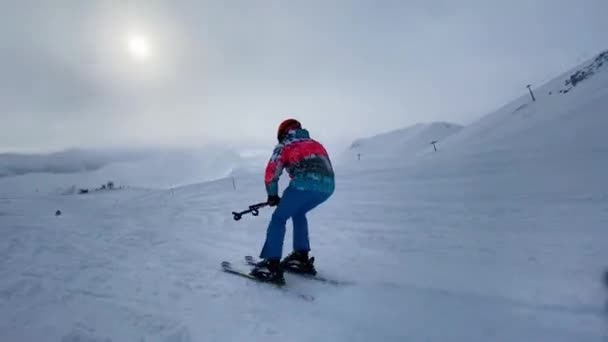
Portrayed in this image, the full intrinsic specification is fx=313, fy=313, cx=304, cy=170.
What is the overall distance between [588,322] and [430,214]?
16.9 ft

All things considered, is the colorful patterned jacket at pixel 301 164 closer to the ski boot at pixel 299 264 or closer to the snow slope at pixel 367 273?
the ski boot at pixel 299 264

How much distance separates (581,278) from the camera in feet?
11.0

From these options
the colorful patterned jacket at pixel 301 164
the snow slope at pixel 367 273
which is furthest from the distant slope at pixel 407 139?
the colorful patterned jacket at pixel 301 164

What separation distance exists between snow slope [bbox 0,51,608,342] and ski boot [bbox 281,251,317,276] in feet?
1.35

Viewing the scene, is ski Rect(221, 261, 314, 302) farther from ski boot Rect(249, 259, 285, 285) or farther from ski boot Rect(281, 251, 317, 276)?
ski boot Rect(281, 251, 317, 276)

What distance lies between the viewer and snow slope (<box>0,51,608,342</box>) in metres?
2.81

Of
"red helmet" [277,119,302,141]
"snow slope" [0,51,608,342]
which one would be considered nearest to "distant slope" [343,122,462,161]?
"snow slope" [0,51,608,342]

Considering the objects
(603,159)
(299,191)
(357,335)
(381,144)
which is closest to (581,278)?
(357,335)

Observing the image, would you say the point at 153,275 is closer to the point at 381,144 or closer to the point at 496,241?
the point at 496,241

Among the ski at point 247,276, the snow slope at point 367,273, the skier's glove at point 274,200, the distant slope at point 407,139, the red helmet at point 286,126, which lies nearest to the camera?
the snow slope at point 367,273

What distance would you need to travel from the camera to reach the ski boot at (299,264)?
4.52 m

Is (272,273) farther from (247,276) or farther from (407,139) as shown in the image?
(407,139)

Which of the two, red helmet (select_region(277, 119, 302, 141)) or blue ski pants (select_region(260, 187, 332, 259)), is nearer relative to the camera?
blue ski pants (select_region(260, 187, 332, 259))

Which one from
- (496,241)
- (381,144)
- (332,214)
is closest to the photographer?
(496,241)
